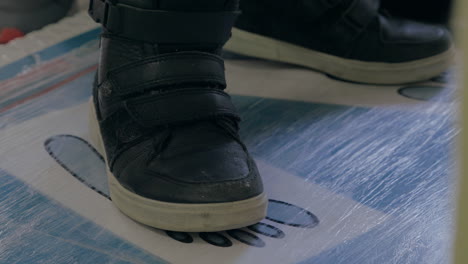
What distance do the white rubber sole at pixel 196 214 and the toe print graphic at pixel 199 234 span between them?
2cm

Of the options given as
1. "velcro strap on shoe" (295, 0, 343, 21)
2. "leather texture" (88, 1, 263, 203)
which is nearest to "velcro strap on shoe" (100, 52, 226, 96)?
"leather texture" (88, 1, 263, 203)

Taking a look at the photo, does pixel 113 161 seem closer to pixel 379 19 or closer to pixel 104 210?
pixel 104 210

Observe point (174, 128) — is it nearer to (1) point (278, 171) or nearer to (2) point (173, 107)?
(2) point (173, 107)

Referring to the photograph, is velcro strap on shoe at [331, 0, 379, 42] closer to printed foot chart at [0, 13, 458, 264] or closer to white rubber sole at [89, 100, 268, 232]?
printed foot chart at [0, 13, 458, 264]

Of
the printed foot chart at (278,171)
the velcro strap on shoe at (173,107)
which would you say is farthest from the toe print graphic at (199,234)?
the velcro strap on shoe at (173,107)

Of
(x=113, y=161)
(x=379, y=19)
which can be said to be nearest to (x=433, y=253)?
(x=113, y=161)

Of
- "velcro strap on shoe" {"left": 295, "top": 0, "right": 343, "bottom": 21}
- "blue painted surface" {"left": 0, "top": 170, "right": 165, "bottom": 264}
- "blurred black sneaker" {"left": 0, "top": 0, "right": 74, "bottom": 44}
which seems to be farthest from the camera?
"blurred black sneaker" {"left": 0, "top": 0, "right": 74, "bottom": 44}

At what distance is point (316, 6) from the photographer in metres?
1.09

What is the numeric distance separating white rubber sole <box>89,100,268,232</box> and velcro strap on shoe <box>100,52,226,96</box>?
0.12 metres

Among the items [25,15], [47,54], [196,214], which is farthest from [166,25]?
[25,15]

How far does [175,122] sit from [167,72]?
6cm

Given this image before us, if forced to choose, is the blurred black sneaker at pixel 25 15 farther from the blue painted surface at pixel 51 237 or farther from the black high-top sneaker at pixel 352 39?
the blue painted surface at pixel 51 237

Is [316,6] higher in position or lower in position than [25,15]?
higher

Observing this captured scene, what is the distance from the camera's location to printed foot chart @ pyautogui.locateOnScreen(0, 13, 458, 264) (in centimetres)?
72
